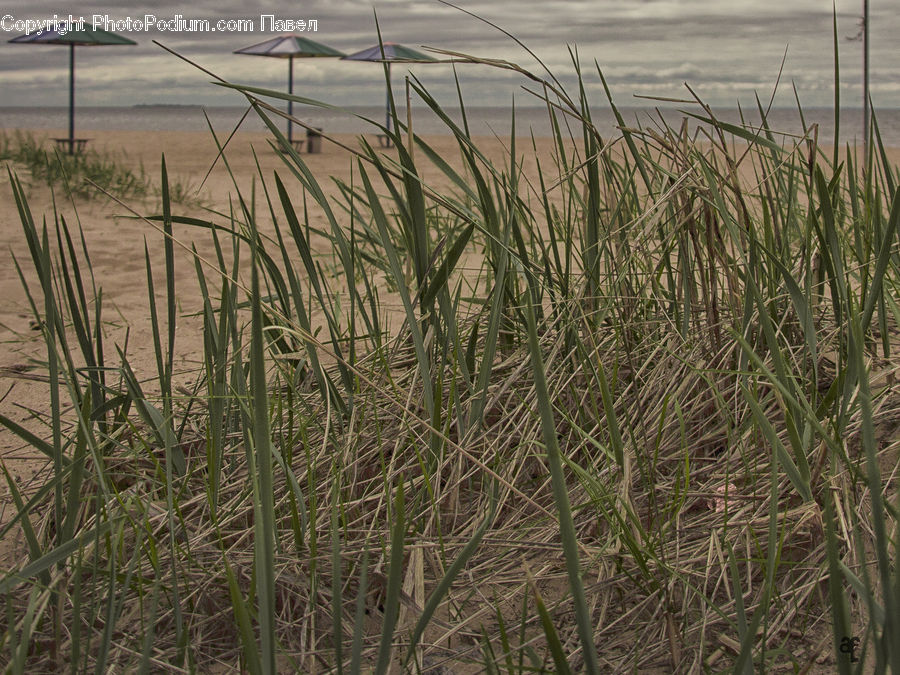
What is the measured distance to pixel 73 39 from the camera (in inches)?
483

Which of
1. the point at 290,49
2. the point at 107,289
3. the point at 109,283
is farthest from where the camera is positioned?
the point at 290,49

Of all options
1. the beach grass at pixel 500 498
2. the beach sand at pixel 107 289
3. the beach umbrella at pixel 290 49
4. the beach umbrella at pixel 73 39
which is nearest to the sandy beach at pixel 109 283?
the beach sand at pixel 107 289

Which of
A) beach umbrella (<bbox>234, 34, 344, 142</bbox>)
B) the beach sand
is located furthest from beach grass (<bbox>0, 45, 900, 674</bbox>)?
beach umbrella (<bbox>234, 34, 344, 142</bbox>)

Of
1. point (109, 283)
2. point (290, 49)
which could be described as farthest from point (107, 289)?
point (290, 49)

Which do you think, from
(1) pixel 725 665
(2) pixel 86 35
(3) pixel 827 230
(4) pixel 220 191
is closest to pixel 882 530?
(1) pixel 725 665

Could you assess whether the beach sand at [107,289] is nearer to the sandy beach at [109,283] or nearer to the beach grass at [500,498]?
A: the sandy beach at [109,283]

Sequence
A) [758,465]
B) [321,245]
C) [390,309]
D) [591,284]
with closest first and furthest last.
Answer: [758,465], [591,284], [390,309], [321,245]

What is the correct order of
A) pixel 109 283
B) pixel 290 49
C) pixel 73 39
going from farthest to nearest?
pixel 290 49 < pixel 73 39 < pixel 109 283

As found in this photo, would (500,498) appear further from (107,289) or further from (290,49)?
(290,49)

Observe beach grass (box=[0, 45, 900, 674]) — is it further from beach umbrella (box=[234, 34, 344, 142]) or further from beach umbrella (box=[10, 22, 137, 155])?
beach umbrella (box=[234, 34, 344, 142])

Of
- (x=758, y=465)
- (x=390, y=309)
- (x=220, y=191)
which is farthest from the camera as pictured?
(x=220, y=191)

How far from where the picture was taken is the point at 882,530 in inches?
23.1

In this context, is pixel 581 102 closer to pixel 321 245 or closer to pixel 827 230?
pixel 827 230

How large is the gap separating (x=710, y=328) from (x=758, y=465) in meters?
0.25
